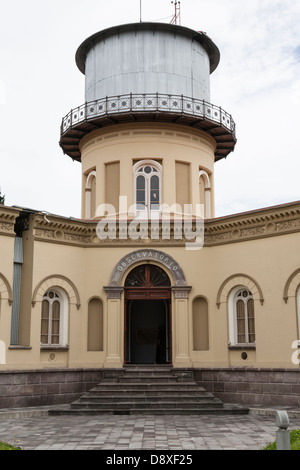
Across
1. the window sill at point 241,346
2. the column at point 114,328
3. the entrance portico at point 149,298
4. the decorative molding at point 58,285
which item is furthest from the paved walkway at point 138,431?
the decorative molding at point 58,285

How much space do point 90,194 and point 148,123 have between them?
3733 millimetres

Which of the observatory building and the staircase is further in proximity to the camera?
the observatory building

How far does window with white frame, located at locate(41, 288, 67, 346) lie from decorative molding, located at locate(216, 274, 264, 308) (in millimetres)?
5065

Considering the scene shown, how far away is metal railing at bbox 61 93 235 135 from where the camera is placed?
20.0 m

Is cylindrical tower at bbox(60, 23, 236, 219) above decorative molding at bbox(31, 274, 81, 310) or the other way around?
above

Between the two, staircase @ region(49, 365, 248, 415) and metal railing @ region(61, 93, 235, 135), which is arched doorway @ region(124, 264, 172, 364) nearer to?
staircase @ region(49, 365, 248, 415)

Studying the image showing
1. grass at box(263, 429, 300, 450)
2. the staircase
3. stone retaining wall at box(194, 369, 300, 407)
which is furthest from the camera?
stone retaining wall at box(194, 369, 300, 407)

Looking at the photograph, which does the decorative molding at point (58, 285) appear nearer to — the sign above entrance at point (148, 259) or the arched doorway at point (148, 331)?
the sign above entrance at point (148, 259)

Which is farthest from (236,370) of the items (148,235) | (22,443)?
(22,443)

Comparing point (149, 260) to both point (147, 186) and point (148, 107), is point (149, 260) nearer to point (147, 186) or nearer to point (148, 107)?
point (147, 186)

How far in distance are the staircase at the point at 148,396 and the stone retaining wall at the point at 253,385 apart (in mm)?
743

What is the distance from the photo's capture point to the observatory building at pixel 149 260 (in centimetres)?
1667

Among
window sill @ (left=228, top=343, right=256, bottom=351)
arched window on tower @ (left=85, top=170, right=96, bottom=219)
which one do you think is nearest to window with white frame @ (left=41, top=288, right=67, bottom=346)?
arched window on tower @ (left=85, top=170, right=96, bottom=219)
